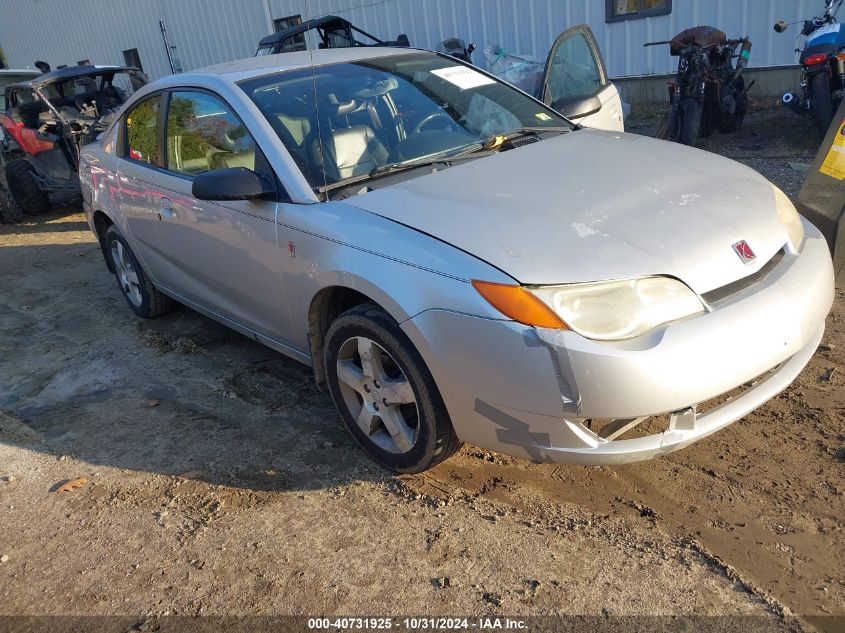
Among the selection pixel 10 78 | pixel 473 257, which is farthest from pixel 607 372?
pixel 10 78

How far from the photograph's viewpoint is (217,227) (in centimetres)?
374

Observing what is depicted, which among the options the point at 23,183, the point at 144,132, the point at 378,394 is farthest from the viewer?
the point at 23,183

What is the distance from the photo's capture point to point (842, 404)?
3.34 m

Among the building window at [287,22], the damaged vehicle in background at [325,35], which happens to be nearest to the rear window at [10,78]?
the damaged vehicle in background at [325,35]

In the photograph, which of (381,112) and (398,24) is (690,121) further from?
(398,24)

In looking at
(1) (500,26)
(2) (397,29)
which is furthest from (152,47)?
(1) (500,26)

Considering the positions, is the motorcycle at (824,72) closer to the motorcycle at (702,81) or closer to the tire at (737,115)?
the motorcycle at (702,81)

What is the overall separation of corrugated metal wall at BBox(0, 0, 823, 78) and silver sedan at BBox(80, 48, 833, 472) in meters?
0.77

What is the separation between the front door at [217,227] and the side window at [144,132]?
189 mm

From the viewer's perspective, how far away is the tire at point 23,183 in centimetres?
929

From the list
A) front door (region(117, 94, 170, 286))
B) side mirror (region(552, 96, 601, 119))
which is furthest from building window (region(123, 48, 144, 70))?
side mirror (region(552, 96, 601, 119))

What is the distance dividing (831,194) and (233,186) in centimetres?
340

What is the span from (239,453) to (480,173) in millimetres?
1735

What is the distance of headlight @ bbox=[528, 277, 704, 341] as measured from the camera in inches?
96.2
